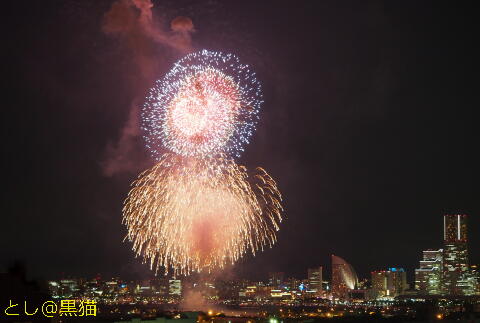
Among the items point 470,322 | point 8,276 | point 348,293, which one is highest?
point 8,276

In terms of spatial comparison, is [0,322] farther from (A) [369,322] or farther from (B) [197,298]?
(B) [197,298]

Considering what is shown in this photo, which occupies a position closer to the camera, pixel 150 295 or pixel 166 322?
pixel 166 322

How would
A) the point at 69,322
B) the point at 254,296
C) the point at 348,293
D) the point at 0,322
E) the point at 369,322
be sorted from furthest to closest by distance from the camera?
the point at 348,293 → the point at 254,296 → the point at 369,322 → the point at 69,322 → the point at 0,322

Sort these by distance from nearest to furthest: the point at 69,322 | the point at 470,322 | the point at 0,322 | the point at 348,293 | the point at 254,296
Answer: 1. the point at 0,322
2. the point at 470,322
3. the point at 69,322
4. the point at 254,296
5. the point at 348,293

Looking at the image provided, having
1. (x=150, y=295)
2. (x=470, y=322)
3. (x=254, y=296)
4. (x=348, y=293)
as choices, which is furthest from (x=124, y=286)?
(x=470, y=322)

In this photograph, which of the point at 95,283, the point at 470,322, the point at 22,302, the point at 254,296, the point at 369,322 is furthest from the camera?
the point at 254,296

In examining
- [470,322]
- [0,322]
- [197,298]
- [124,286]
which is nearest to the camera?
[0,322]

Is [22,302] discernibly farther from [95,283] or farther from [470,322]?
[95,283]

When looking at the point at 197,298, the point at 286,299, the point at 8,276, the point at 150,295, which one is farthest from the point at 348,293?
the point at 8,276

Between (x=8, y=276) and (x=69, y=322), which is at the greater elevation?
(x=8, y=276)
